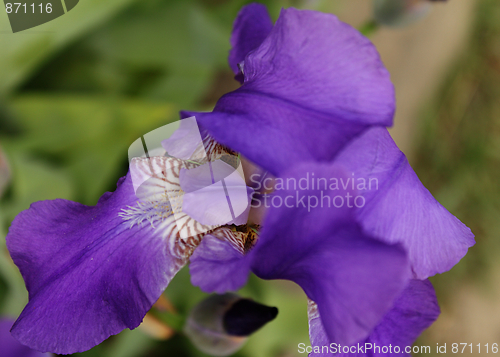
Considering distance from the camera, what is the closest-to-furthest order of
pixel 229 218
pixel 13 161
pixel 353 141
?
1. pixel 353 141
2. pixel 229 218
3. pixel 13 161

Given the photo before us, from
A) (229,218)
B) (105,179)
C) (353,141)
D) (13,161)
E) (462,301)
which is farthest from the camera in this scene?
(462,301)

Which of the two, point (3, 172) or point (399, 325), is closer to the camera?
point (399, 325)

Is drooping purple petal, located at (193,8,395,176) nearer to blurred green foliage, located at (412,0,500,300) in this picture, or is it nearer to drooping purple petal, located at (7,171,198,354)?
drooping purple petal, located at (7,171,198,354)

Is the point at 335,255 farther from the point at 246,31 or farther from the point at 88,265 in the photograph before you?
the point at 246,31

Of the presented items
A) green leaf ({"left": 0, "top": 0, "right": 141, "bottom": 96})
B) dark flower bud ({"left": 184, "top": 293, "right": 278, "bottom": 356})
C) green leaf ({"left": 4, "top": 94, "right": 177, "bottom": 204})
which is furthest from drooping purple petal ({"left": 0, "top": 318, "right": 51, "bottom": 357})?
green leaf ({"left": 0, "top": 0, "right": 141, "bottom": 96})

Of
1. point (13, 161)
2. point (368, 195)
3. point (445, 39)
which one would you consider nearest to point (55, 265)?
point (368, 195)

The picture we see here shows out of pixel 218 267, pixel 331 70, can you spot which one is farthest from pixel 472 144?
pixel 218 267

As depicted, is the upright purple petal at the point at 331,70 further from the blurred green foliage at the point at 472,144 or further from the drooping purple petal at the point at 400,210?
the blurred green foliage at the point at 472,144

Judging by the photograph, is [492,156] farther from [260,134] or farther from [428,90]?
[260,134]
